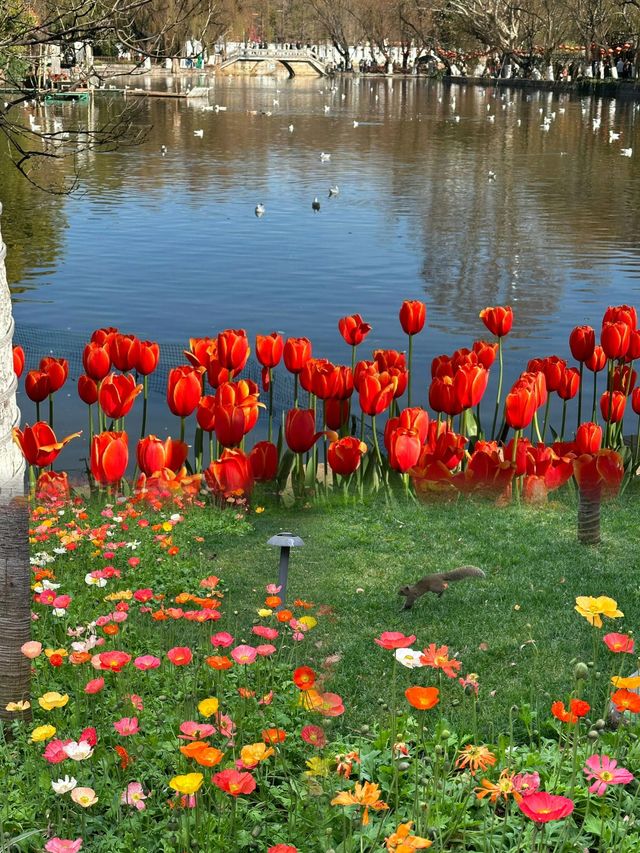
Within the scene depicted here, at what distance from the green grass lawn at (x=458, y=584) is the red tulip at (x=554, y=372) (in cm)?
54

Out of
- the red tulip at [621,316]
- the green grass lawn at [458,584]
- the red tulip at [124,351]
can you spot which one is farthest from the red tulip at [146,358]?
the red tulip at [621,316]

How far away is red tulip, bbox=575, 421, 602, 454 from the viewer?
523 cm

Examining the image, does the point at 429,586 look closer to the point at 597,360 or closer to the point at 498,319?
the point at 498,319

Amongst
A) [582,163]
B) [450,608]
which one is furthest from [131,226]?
[450,608]

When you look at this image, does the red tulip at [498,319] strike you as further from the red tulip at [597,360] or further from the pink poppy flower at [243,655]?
the pink poppy flower at [243,655]

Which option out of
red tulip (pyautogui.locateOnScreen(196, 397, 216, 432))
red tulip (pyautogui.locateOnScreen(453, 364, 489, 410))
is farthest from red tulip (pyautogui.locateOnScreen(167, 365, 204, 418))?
red tulip (pyautogui.locateOnScreen(453, 364, 489, 410))

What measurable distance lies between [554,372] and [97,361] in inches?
79.7

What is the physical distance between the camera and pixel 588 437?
5.24 metres

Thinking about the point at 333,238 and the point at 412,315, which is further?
the point at 333,238

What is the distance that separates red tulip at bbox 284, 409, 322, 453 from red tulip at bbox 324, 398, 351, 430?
0.74ft

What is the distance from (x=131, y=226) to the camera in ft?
62.3

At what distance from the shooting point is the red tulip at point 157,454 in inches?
196

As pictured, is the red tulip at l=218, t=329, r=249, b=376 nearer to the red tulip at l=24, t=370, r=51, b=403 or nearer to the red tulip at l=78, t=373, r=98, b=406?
the red tulip at l=78, t=373, r=98, b=406

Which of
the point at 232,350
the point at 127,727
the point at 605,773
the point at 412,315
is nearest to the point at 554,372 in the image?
the point at 412,315
